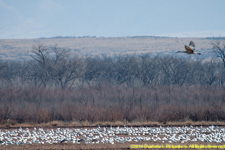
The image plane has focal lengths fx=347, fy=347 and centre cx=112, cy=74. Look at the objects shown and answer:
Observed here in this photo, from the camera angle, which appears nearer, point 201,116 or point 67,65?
point 201,116

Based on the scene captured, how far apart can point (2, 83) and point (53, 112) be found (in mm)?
20018

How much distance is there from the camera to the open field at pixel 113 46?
103562 mm

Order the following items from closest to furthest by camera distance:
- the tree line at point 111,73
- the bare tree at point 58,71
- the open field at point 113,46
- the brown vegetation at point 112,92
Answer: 1. the brown vegetation at point 112,92
2. the bare tree at point 58,71
3. the tree line at point 111,73
4. the open field at point 113,46

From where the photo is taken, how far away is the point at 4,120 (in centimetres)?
2170

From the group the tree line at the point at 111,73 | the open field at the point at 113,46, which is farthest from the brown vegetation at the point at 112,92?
the open field at the point at 113,46

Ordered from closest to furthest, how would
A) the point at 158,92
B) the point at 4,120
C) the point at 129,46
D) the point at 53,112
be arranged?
the point at 4,120 → the point at 53,112 → the point at 158,92 → the point at 129,46

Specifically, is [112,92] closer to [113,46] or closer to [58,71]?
[58,71]

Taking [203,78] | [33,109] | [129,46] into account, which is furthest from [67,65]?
[129,46]

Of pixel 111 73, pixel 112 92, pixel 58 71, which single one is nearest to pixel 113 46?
pixel 111 73

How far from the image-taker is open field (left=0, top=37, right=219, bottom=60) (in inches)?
4077

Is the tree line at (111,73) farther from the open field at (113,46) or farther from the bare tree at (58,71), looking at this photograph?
the open field at (113,46)

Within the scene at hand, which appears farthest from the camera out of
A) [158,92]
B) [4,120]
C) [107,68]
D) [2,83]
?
[107,68]

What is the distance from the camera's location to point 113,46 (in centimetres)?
11875

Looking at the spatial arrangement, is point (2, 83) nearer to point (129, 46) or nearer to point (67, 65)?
point (67, 65)
